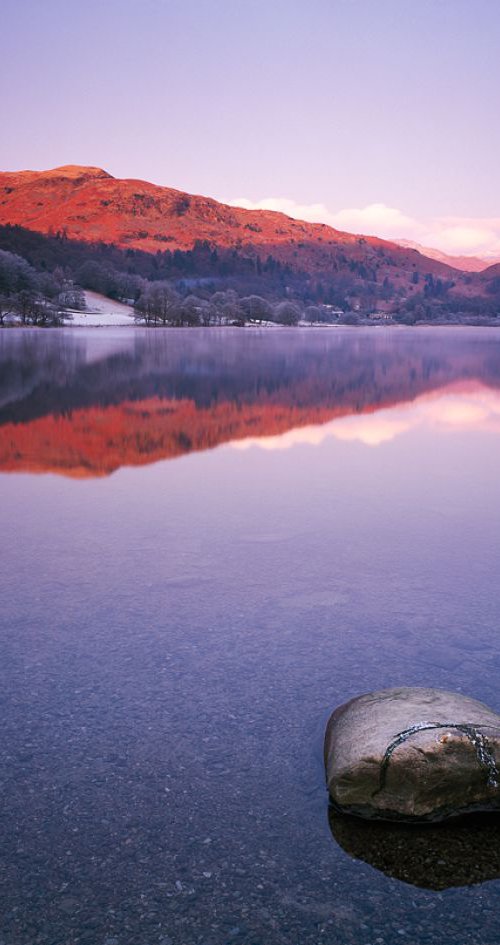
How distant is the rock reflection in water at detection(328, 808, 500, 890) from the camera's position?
3.20 metres

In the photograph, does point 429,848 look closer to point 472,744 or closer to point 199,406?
point 472,744

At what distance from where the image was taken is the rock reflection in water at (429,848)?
3.20 meters

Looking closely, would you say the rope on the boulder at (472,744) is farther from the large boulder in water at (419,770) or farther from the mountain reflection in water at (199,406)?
the mountain reflection in water at (199,406)

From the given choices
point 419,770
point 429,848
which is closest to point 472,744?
point 419,770

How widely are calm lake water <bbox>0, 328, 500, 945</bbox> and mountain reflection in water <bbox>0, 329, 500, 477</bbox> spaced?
3.36 feet

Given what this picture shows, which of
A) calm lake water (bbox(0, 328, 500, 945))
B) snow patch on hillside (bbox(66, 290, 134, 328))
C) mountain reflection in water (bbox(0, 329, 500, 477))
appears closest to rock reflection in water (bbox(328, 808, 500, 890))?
calm lake water (bbox(0, 328, 500, 945))

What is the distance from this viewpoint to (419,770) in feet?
11.8

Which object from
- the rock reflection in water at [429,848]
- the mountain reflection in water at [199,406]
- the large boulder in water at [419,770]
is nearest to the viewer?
the rock reflection in water at [429,848]

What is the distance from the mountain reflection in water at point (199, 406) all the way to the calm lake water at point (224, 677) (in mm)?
→ 1025

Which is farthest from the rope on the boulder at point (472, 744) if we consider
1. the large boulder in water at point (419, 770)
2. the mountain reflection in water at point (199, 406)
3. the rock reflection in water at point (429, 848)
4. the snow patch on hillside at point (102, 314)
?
the snow patch on hillside at point (102, 314)

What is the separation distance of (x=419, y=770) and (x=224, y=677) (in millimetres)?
1526

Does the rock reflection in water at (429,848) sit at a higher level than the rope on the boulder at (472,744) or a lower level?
lower

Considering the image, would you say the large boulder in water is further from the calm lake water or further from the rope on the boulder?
the calm lake water

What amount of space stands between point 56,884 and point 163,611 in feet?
9.28
